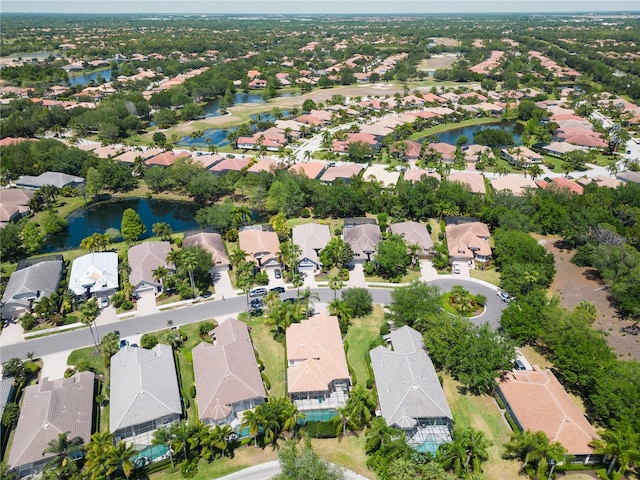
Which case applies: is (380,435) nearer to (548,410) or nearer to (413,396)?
(413,396)

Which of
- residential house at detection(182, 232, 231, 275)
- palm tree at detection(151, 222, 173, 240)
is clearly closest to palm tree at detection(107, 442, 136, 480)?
residential house at detection(182, 232, 231, 275)

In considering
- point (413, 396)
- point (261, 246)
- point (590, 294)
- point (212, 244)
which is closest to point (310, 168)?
point (261, 246)

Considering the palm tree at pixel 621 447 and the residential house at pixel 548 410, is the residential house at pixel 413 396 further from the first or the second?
the palm tree at pixel 621 447

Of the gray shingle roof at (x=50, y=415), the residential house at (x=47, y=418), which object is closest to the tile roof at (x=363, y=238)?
the residential house at (x=47, y=418)

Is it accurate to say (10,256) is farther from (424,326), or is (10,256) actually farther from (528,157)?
(528,157)

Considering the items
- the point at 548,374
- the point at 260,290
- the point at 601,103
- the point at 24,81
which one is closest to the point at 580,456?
the point at 548,374

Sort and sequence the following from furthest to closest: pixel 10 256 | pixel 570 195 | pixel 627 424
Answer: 1. pixel 570 195
2. pixel 10 256
3. pixel 627 424

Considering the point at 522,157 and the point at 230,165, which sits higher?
the point at 230,165
